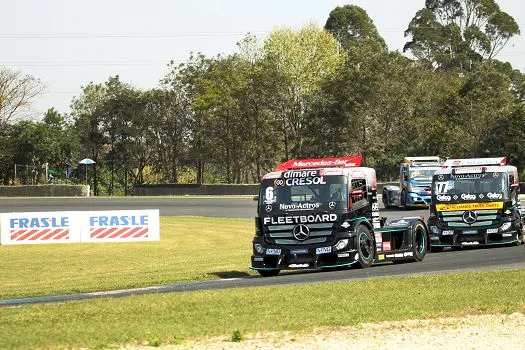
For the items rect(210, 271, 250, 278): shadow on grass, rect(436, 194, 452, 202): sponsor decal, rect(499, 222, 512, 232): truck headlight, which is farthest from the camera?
rect(436, 194, 452, 202): sponsor decal

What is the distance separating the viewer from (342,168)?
23.0 meters

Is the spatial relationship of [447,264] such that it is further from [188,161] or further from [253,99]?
[188,161]

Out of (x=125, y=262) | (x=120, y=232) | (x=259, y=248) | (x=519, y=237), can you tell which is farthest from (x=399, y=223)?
(x=120, y=232)

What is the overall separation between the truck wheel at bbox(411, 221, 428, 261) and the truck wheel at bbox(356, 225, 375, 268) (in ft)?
5.37

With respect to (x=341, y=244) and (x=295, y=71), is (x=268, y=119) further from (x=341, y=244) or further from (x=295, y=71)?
(x=341, y=244)

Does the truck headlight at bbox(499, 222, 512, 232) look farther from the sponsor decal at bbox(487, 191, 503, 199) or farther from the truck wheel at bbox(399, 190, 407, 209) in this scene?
the truck wheel at bbox(399, 190, 407, 209)

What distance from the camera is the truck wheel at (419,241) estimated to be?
80.4 ft

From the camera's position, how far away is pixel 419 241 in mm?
24906

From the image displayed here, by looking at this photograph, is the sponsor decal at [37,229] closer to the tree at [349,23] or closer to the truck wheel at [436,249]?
the truck wheel at [436,249]

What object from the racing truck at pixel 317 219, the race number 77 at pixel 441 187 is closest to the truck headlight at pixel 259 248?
the racing truck at pixel 317 219

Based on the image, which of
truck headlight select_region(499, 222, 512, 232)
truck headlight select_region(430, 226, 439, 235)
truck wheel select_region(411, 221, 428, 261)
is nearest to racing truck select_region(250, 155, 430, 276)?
truck wheel select_region(411, 221, 428, 261)

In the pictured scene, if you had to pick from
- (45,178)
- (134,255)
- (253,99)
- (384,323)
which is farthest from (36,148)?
(384,323)

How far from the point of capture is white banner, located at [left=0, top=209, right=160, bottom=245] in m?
36.0

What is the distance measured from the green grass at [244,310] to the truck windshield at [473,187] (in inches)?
379
